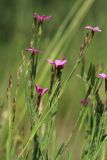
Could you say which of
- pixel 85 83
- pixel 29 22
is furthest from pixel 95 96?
pixel 29 22

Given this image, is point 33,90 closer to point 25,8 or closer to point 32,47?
point 32,47

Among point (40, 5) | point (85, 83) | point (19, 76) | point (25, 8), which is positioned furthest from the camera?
point (40, 5)

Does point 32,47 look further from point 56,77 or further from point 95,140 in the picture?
point 95,140

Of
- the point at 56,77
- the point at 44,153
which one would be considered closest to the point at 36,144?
the point at 44,153

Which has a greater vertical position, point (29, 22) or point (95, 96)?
point (95, 96)

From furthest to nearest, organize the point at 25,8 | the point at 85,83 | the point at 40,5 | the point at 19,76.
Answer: the point at 40,5 < the point at 25,8 < the point at 85,83 < the point at 19,76

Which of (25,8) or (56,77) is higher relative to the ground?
(56,77)

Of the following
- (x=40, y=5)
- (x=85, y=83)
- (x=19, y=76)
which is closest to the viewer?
(x=19, y=76)

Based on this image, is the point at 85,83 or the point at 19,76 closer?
the point at 19,76

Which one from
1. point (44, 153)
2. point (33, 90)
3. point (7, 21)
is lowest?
point (7, 21)
